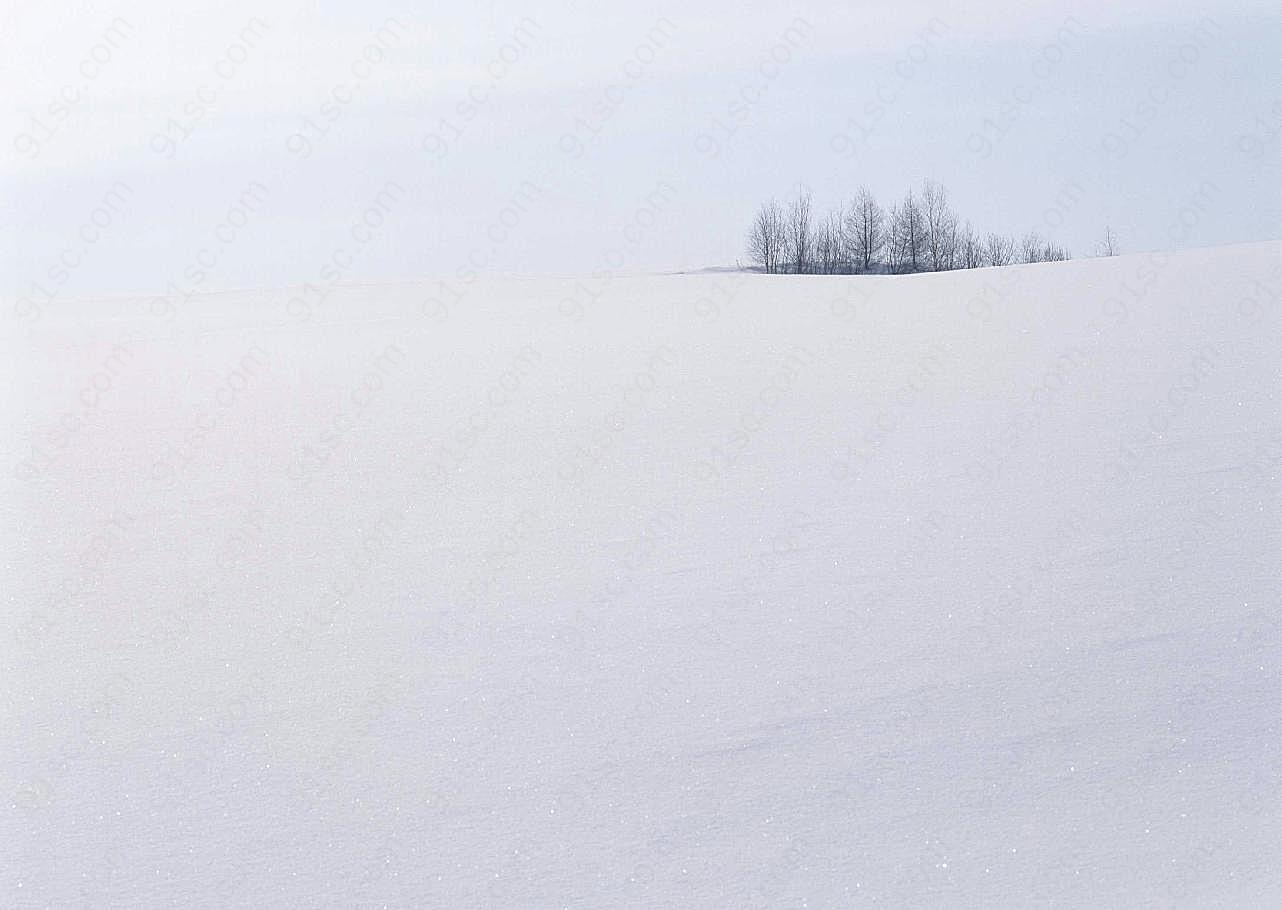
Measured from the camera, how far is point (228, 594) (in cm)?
419

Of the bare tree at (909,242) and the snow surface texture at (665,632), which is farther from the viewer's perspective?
the bare tree at (909,242)

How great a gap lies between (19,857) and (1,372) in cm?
519

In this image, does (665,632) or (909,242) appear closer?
(665,632)

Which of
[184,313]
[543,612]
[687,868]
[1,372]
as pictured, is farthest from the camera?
[184,313]

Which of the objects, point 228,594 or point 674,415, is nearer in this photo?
point 228,594

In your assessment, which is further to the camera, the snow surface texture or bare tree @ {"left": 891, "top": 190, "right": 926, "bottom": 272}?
bare tree @ {"left": 891, "top": 190, "right": 926, "bottom": 272}

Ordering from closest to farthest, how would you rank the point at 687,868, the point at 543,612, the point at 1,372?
the point at 687,868 → the point at 543,612 → the point at 1,372

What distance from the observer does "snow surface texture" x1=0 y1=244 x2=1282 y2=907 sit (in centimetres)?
301

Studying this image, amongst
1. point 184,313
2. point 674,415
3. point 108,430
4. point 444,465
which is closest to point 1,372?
point 108,430

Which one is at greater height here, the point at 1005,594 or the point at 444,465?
the point at 444,465

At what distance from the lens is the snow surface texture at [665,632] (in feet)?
9.86

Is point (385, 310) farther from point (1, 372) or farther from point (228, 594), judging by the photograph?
point (228, 594)

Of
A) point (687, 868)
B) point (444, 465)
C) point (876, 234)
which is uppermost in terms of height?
point (876, 234)

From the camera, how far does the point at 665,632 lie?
3.83 metres
